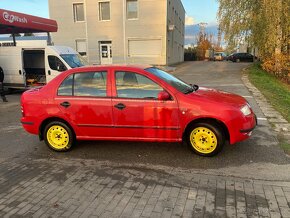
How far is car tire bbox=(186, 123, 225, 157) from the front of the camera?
5113mm

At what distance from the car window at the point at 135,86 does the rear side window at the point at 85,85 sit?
0.94ft

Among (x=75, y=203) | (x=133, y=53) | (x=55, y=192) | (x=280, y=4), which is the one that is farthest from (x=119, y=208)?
(x=133, y=53)

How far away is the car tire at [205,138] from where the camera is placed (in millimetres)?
5113

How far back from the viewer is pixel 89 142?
6.31m

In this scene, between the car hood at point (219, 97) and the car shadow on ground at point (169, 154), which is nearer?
the car shadow on ground at point (169, 154)

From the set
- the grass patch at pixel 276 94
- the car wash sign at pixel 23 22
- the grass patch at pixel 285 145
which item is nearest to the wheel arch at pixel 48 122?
the grass patch at pixel 285 145

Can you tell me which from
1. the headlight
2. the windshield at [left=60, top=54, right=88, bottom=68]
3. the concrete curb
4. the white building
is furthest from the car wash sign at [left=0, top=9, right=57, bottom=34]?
the white building

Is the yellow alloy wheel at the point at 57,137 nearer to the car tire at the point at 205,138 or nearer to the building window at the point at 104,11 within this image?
the car tire at the point at 205,138

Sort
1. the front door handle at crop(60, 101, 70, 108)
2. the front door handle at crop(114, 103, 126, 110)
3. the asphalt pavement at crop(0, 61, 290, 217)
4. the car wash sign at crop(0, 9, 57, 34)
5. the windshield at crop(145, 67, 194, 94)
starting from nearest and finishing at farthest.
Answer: the asphalt pavement at crop(0, 61, 290, 217)
the front door handle at crop(114, 103, 126, 110)
the windshield at crop(145, 67, 194, 94)
the front door handle at crop(60, 101, 70, 108)
the car wash sign at crop(0, 9, 57, 34)

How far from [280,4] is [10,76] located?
15.9 m

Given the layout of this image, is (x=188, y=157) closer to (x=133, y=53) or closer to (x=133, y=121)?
(x=133, y=121)

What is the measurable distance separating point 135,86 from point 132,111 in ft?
1.48

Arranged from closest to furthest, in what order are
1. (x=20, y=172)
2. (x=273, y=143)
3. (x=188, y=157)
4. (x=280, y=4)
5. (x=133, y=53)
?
(x=20, y=172)
(x=188, y=157)
(x=273, y=143)
(x=280, y=4)
(x=133, y=53)

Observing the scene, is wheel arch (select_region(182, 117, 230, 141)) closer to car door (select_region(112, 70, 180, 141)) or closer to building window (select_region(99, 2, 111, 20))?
car door (select_region(112, 70, 180, 141))
